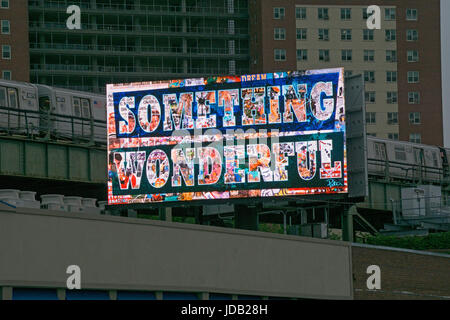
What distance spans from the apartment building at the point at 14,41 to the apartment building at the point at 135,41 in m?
6.88

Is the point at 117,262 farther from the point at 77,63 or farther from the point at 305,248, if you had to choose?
the point at 77,63

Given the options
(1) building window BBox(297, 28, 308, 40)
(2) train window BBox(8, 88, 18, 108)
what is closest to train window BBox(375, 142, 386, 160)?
(2) train window BBox(8, 88, 18, 108)

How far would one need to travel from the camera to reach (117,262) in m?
32.1

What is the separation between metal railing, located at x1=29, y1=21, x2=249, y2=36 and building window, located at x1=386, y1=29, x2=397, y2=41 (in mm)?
20209

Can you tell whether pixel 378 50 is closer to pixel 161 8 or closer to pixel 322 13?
pixel 322 13

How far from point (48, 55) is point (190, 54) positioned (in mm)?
19262

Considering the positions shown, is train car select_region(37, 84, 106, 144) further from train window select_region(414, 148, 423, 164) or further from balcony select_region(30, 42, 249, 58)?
balcony select_region(30, 42, 249, 58)

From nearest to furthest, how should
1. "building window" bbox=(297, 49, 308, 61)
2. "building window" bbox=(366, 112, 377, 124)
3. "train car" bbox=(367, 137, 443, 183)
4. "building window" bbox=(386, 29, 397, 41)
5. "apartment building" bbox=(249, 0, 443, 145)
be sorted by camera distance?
"train car" bbox=(367, 137, 443, 183)
"apartment building" bbox=(249, 0, 443, 145)
"building window" bbox=(297, 49, 308, 61)
"building window" bbox=(366, 112, 377, 124)
"building window" bbox=(386, 29, 397, 41)

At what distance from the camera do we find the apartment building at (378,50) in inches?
5482

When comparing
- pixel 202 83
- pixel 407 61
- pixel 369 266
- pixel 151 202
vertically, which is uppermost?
pixel 407 61

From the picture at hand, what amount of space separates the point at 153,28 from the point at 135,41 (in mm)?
3550

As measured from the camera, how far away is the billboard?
43.8 m
